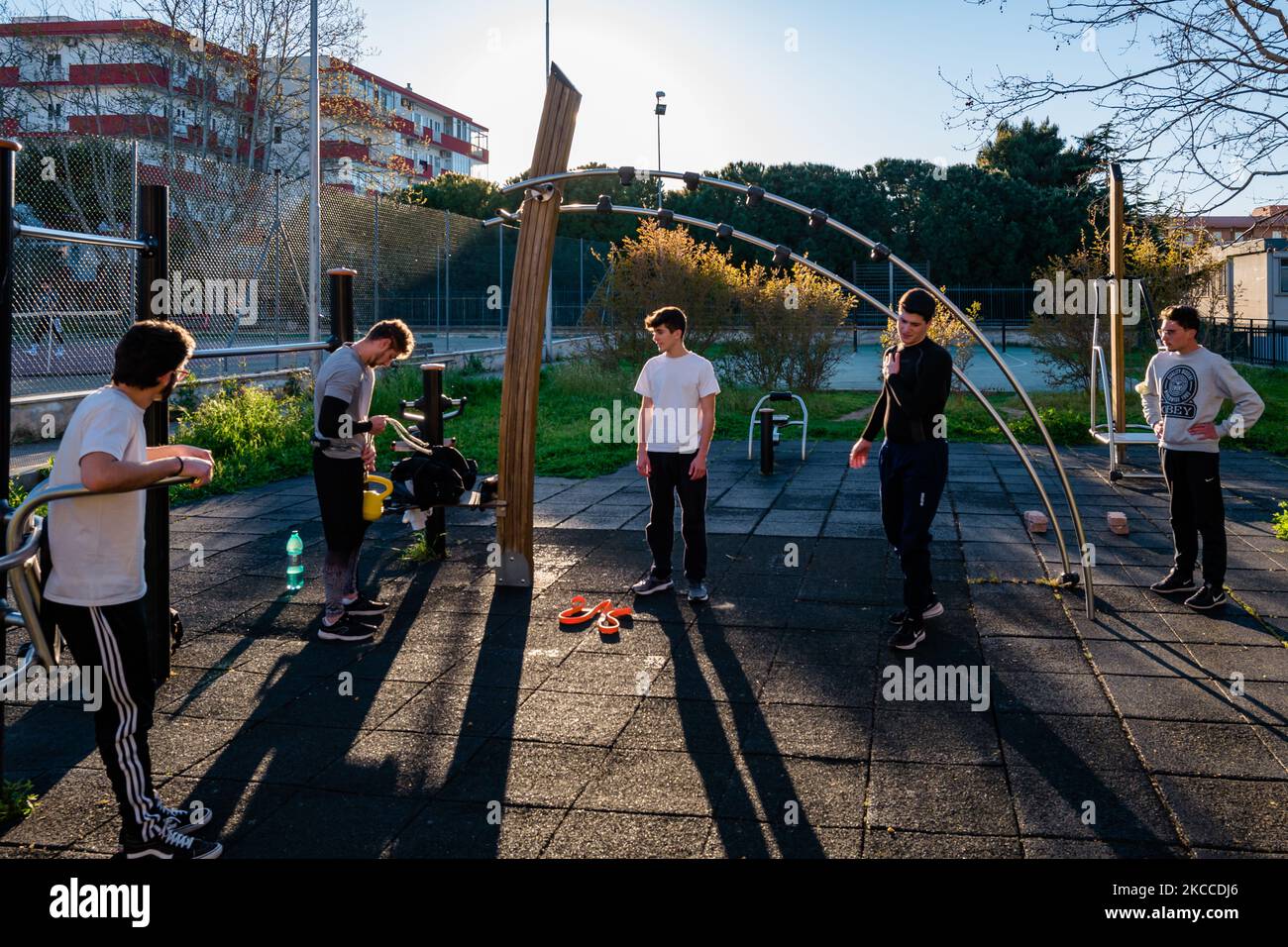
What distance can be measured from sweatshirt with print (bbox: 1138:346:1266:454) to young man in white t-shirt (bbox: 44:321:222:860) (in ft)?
19.1

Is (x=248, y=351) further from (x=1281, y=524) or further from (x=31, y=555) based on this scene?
(x=1281, y=524)

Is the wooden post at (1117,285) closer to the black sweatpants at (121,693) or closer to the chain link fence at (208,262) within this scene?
the chain link fence at (208,262)

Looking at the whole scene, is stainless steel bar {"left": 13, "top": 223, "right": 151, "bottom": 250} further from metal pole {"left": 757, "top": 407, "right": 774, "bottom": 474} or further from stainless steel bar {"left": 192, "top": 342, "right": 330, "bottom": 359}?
metal pole {"left": 757, "top": 407, "right": 774, "bottom": 474}

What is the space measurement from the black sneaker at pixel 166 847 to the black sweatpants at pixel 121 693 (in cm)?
2

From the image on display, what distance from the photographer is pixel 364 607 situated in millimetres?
6605

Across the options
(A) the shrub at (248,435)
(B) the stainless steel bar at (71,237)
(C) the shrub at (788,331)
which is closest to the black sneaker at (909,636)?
(B) the stainless steel bar at (71,237)

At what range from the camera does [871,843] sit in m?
3.78

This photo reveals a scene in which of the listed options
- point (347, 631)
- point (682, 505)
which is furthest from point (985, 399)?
point (347, 631)

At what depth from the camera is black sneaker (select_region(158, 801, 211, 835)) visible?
3775 millimetres

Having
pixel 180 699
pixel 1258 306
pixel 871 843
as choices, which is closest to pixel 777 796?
pixel 871 843

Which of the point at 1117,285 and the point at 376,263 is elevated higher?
the point at 376,263

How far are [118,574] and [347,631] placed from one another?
2674mm

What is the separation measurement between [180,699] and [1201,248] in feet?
53.7
